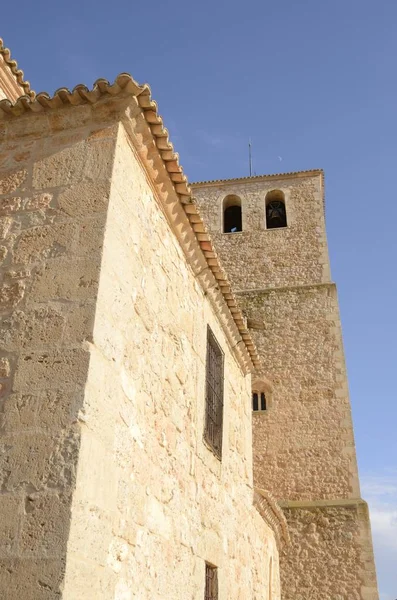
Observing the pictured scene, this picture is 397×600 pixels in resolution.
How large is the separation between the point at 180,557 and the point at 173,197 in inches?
116

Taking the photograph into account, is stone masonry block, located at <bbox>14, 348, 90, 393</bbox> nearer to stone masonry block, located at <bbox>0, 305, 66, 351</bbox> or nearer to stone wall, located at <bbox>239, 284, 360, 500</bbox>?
stone masonry block, located at <bbox>0, 305, 66, 351</bbox>

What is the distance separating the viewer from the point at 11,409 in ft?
11.2

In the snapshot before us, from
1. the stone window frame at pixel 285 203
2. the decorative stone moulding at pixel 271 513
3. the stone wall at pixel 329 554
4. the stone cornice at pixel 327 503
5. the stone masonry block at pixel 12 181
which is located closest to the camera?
the stone masonry block at pixel 12 181

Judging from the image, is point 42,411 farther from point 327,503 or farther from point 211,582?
point 327,503

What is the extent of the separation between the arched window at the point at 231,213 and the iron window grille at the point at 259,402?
532 centimetres

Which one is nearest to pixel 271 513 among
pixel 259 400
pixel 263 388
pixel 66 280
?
pixel 259 400

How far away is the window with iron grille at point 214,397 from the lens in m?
6.20

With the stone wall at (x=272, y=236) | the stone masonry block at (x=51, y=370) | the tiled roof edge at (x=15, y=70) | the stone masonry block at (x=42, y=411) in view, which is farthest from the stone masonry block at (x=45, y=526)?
the stone wall at (x=272, y=236)

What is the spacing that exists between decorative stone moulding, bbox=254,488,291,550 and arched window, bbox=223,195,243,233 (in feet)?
28.5

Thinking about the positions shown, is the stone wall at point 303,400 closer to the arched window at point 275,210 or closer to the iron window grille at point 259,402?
the iron window grille at point 259,402

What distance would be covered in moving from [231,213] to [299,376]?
591 centimetres

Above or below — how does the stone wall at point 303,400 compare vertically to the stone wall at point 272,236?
below

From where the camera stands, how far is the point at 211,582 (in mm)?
5805

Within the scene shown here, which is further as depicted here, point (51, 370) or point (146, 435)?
point (146, 435)
